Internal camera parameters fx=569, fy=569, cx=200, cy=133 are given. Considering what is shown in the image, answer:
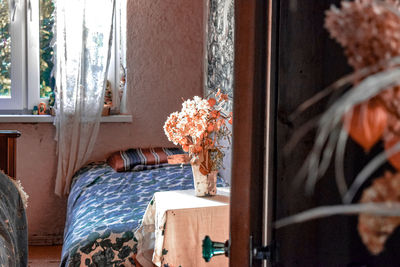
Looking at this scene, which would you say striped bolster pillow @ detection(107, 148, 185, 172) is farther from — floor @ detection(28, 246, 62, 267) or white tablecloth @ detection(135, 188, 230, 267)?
white tablecloth @ detection(135, 188, 230, 267)

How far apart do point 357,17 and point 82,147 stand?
397cm

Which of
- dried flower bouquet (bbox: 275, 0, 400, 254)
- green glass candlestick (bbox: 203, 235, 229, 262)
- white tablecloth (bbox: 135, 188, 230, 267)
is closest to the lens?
dried flower bouquet (bbox: 275, 0, 400, 254)

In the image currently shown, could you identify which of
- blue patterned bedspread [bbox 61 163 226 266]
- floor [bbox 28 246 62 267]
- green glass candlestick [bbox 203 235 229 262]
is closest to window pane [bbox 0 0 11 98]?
blue patterned bedspread [bbox 61 163 226 266]

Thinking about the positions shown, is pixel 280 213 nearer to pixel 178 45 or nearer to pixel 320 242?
pixel 320 242

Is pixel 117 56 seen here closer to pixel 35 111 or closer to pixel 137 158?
pixel 35 111

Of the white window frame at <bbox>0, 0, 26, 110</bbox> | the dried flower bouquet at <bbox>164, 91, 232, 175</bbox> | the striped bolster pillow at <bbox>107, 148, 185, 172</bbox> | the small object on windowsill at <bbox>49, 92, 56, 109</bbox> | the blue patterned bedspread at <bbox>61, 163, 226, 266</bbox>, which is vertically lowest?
the blue patterned bedspread at <bbox>61, 163, 226, 266</bbox>

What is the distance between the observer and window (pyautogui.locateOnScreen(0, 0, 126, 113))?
166 inches

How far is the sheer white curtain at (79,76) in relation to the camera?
4.12 metres

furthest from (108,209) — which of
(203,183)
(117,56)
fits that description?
(117,56)

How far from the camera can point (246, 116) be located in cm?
93

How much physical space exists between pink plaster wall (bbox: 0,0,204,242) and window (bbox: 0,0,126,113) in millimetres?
225

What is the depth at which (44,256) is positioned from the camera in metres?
3.96

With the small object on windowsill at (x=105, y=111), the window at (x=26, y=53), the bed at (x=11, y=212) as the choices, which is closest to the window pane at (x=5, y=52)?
the window at (x=26, y=53)

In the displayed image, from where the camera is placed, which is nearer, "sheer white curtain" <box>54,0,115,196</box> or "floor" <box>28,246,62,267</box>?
"floor" <box>28,246,62,267</box>
